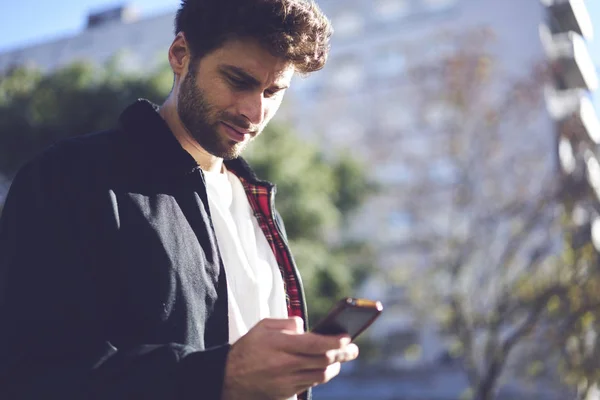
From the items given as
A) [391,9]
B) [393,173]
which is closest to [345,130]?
[393,173]

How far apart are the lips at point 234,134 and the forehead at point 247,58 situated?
14cm

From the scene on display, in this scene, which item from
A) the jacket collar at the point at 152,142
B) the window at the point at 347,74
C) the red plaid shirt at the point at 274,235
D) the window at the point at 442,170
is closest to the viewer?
the jacket collar at the point at 152,142

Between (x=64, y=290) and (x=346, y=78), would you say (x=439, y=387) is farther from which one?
(x=64, y=290)

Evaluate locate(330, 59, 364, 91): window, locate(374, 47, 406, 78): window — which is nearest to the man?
locate(374, 47, 406, 78): window

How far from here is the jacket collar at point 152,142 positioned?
1.56 metres

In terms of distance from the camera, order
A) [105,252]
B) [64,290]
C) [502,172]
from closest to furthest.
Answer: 1. [64,290]
2. [105,252]
3. [502,172]

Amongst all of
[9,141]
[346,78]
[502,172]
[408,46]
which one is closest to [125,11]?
[346,78]

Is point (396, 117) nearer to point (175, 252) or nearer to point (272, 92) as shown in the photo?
point (272, 92)

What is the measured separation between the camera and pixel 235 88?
5.48 feet

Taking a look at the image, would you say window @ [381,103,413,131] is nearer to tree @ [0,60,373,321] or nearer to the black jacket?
tree @ [0,60,373,321]

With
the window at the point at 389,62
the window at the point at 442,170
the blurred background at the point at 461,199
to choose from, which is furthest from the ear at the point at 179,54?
the window at the point at 389,62

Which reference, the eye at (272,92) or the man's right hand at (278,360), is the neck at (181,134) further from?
the man's right hand at (278,360)

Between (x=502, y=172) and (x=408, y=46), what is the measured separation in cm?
1561

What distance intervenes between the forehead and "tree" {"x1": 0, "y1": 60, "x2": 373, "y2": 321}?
1265cm
